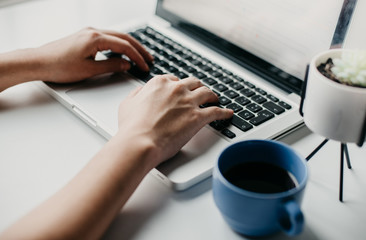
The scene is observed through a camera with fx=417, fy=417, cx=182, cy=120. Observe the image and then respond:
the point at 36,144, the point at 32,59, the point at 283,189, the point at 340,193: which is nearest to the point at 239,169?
the point at 283,189

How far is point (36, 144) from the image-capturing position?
0.65 meters

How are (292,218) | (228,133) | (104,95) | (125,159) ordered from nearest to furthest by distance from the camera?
(292,218) → (125,159) → (228,133) → (104,95)

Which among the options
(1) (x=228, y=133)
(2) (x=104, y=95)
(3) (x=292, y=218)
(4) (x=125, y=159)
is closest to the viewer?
(3) (x=292, y=218)

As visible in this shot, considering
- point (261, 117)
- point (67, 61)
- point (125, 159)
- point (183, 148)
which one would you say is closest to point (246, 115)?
point (261, 117)

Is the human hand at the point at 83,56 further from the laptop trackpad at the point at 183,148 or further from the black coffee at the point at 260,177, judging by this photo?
the black coffee at the point at 260,177

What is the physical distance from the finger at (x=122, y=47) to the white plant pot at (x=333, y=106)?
357 mm

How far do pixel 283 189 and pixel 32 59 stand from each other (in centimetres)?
51

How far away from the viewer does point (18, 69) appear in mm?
751

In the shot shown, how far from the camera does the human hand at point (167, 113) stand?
0.58 metres

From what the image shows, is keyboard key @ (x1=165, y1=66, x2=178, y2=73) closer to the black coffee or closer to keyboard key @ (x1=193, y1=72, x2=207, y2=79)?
keyboard key @ (x1=193, y1=72, x2=207, y2=79)

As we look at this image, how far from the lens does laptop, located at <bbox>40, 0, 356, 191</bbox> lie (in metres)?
0.64

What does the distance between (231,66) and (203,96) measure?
162mm

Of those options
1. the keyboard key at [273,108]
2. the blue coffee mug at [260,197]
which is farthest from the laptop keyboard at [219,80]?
the blue coffee mug at [260,197]

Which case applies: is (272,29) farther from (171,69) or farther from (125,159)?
(125,159)
